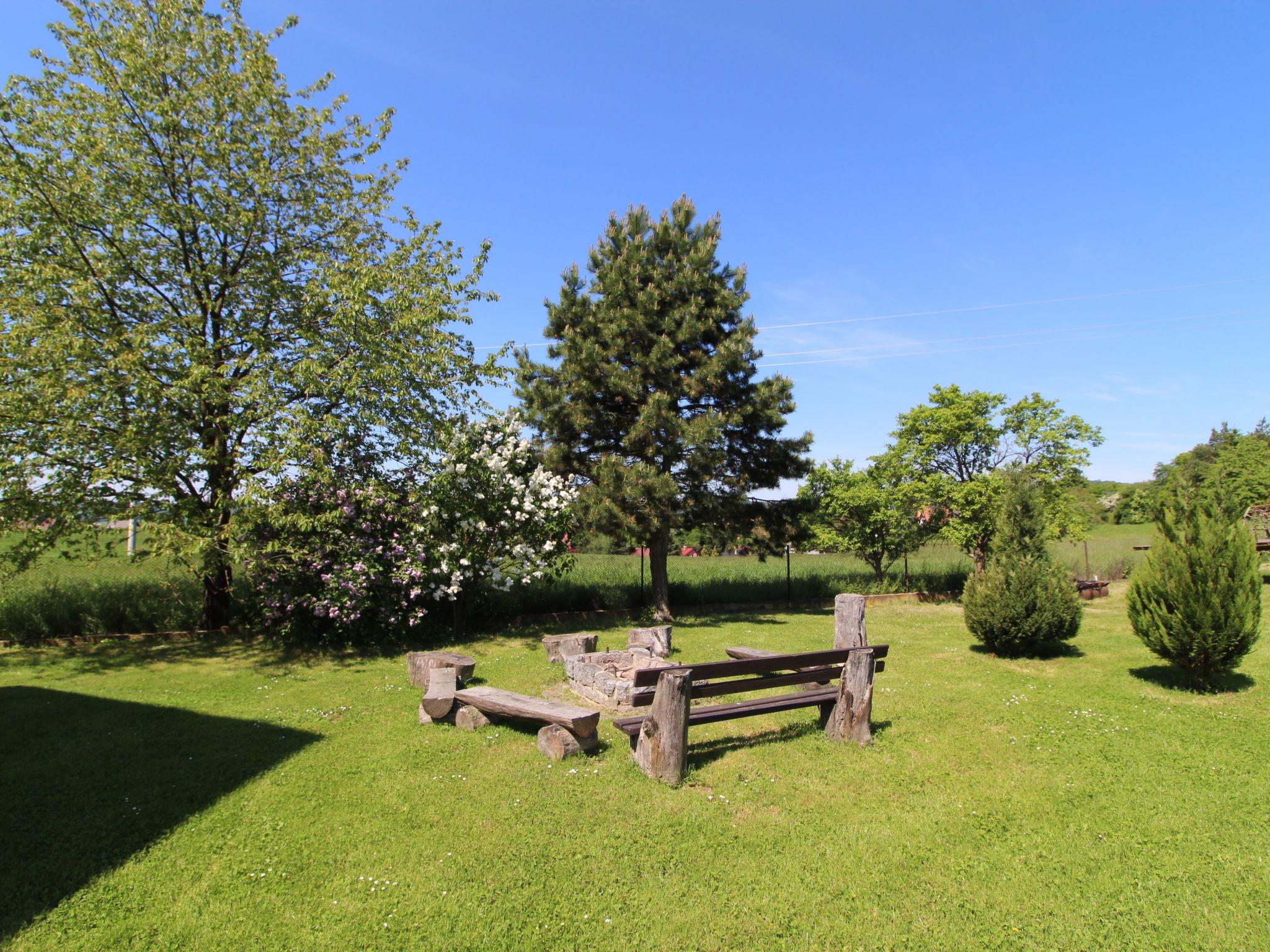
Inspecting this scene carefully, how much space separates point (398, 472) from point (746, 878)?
10.3m

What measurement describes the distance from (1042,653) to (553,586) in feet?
34.3

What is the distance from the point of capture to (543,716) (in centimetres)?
649

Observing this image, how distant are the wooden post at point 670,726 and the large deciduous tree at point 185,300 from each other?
23.1 feet

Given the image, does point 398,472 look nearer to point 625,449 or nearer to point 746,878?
point 625,449

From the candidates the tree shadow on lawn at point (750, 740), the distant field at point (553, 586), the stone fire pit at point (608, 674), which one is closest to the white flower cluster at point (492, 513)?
the distant field at point (553, 586)

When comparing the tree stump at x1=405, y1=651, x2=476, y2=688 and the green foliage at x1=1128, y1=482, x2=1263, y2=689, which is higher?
the green foliage at x1=1128, y1=482, x2=1263, y2=689

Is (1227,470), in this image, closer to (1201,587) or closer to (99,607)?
(1201,587)

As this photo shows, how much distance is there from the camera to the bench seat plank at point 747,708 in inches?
240

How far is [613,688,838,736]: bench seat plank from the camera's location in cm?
609

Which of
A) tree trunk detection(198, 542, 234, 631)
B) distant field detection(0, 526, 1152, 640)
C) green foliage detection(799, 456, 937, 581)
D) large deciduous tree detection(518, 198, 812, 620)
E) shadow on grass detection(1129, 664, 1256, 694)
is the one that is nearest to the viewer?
shadow on grass detection(1129, 664, 1256, 694)

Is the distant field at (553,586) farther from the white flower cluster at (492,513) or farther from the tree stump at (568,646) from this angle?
the tree stump at (568,646)

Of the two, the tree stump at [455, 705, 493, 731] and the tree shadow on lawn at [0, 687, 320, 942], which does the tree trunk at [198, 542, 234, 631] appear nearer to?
the tree shadow on lawn at [0, 687, 320, 942]

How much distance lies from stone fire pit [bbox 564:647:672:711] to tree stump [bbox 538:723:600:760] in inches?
67.4

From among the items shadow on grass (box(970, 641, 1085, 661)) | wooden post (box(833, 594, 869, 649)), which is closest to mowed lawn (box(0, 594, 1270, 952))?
wooden post (box(833, 594, 869, 649))
